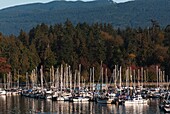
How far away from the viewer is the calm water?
55.8 meters

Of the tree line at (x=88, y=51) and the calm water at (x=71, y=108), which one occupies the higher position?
the tree line at (x=88, y=51)

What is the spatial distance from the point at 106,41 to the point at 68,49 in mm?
9650

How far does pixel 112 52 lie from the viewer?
10425 cm

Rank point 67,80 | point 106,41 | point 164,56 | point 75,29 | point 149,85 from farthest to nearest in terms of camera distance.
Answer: point 75,29 < point 106,41 < point 164,56 < point 149,85 < point 67,80

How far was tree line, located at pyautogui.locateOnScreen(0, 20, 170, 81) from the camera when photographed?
9975cm

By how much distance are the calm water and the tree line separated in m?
28.8

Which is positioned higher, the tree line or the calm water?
the tree line

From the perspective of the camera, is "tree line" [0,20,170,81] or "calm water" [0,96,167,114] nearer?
"calm water" [0,96,167,114]

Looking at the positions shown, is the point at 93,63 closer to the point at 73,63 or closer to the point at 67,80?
the point at 73,63

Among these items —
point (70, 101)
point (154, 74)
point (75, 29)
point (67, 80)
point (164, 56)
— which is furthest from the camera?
point (75, 29)

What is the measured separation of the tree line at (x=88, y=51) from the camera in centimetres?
9975

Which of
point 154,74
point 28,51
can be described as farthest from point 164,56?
point 28,51

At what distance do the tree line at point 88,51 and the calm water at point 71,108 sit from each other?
28.8m

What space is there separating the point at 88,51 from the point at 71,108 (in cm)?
4752
